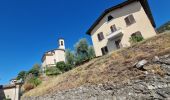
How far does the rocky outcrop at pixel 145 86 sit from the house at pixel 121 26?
18.4 m

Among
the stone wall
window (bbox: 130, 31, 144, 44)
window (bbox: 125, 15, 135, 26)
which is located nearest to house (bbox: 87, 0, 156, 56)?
window (bbox: 125, 15, 135, 26)

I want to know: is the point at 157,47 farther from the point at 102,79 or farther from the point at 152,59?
the point at 102,79

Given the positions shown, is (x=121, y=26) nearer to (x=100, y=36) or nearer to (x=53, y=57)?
(x=100, y=36)

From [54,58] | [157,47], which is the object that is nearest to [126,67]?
[157,47]

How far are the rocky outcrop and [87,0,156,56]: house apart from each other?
18.4 meters

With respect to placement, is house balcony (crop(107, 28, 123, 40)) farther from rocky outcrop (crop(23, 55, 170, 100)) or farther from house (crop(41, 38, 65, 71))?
house (crop(41, 38, 65, 71))

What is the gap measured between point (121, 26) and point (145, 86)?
22445mm

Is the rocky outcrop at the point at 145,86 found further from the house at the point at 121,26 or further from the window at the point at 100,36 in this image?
the window at the point at 100,36

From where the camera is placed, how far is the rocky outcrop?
685 centimetres

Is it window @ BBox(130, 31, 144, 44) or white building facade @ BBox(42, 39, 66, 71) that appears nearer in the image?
window @ BBox(130, 31, 144, 44)

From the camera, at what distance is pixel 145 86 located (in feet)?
24.3

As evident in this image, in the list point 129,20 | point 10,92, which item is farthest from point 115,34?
point 10,92

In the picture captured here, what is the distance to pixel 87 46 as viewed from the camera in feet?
154

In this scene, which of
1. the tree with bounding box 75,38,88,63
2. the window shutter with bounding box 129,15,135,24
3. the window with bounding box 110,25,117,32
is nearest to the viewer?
the window shutter with bounding box 129,15,135,24
